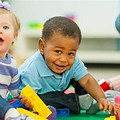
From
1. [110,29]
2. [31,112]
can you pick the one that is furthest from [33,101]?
[110,29]

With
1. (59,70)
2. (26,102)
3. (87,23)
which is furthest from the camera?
(87,23)

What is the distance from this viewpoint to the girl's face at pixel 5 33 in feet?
4.09

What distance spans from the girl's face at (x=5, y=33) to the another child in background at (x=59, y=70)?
5.1 inches

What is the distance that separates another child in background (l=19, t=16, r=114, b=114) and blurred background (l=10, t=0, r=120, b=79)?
212 cm

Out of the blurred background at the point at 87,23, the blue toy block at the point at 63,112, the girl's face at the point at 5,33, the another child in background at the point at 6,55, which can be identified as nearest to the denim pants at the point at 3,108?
the another child in background at the point at 6,55

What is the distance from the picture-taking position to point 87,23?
365 cm

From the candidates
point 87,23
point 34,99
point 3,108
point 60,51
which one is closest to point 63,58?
point 60,51

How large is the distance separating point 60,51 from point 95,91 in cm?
20

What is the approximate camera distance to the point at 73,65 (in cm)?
144

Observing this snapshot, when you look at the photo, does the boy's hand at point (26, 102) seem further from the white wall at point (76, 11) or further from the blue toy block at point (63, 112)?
the white wall at point (76, 11)

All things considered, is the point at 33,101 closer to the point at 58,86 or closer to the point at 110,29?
the point at 58,86

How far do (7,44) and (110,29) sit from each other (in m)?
2.41

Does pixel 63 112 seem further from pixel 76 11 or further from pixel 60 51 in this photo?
pixel 76 11

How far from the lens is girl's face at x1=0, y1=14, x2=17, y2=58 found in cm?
125
